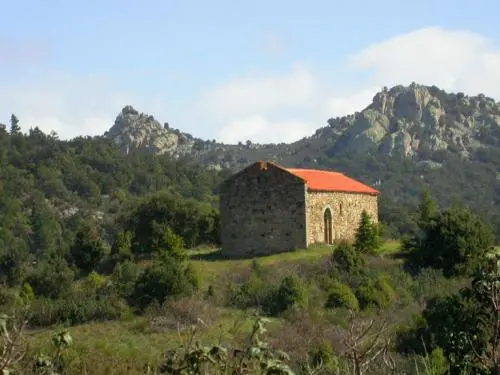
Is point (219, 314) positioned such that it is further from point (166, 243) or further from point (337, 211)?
point (337, 211)

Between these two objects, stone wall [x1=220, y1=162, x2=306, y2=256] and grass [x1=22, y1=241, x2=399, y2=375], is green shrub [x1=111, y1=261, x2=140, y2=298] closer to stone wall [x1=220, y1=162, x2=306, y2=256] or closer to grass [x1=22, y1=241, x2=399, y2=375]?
grass [x1=22, y1=241, x2=399, y2=375]

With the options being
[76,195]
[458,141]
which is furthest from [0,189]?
[458,141]

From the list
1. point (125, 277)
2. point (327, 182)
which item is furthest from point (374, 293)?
point (125, 277)

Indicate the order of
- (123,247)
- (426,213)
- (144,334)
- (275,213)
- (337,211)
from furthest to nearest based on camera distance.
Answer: (123,247), (426,213), (337,211), (275,213), (144,334)

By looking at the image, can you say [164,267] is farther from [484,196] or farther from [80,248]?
[484,196]

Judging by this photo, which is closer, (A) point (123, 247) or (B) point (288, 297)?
(B) point (288, 297)

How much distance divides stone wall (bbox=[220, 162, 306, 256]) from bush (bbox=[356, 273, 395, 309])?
18.7 feet

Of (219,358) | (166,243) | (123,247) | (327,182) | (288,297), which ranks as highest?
(327,182)

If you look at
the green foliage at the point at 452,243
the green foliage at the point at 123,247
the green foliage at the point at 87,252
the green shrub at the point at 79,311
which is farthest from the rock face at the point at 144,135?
the green shrub at the point at 79,311

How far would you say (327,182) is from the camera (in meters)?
43.5

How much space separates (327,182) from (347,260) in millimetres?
7445

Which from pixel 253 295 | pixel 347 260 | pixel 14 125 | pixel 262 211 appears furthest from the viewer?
pixel 14 125

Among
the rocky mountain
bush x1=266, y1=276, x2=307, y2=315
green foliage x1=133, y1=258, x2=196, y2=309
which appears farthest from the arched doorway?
the rocky mountain

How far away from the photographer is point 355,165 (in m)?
132
